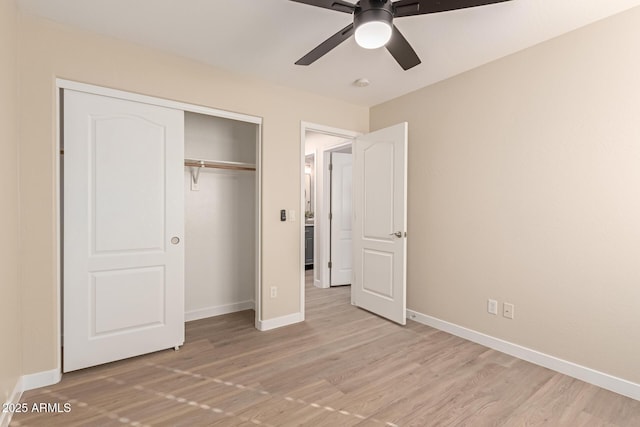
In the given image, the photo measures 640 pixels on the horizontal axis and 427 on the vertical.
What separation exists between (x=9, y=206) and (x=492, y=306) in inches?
141

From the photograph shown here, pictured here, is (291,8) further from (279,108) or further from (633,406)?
(633,406)

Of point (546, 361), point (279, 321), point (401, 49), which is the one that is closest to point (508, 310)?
point (546, 361)

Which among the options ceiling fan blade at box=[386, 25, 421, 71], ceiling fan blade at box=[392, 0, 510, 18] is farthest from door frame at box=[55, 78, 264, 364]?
ceiling fan blade at box=[392, 0, 510, 18]

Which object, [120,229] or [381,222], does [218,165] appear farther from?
[381,222]

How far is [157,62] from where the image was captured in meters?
2.54

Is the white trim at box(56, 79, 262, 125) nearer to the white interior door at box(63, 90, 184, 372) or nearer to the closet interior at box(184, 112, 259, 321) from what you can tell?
the white interior door at box(63, 90, 184, 372)

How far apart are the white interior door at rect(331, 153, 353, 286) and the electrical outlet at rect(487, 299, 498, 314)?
232cm

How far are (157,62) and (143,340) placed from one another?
2.28 m

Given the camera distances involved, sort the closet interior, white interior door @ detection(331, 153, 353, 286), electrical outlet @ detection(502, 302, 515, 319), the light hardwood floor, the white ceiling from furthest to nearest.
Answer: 1. white interior door @ detection(331, 153, 353, 286)
2. the closet interior
3. electrical outlet @ detection(502, 302, 515, 319)
4. the white ceiling
5. the light hardwood floor

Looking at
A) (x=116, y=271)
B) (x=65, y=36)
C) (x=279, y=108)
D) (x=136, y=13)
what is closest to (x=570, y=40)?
(x=279, y=108)

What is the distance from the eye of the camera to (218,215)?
3553mm

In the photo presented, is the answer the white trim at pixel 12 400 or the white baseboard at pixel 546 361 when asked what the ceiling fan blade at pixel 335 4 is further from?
the white baseboard at pixel 546 361

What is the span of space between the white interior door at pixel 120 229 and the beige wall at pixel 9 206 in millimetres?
303

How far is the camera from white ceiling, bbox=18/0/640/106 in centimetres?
199
